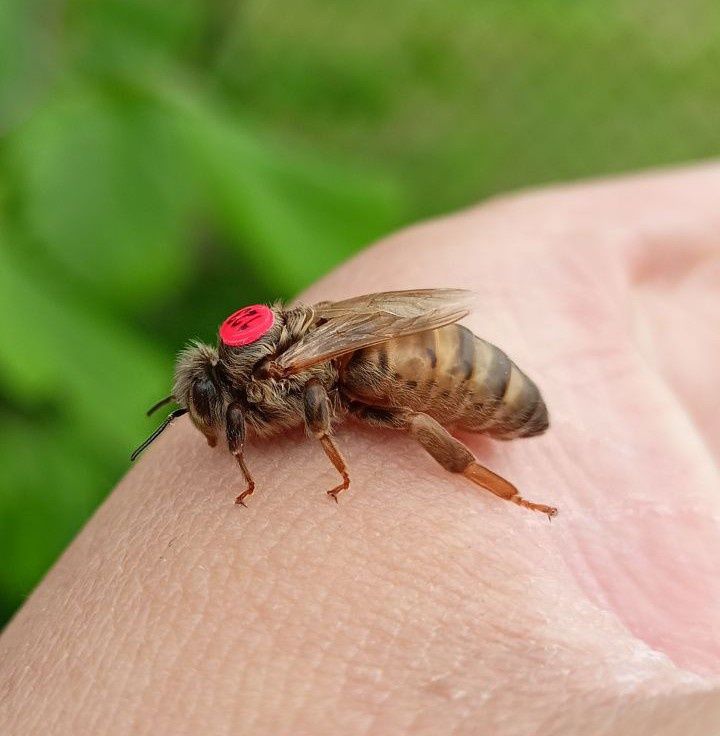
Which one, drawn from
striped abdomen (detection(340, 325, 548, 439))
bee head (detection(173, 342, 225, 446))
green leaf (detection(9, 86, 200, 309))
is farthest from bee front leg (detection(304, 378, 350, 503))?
green leaf (detection(9, 86, 200, 309))

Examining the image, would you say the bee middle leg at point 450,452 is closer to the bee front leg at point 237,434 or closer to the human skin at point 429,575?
the human skin at point 429,575

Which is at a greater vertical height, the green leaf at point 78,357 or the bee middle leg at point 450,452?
the green leaf at point 78,357

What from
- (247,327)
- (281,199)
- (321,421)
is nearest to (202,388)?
Result: (247,327)

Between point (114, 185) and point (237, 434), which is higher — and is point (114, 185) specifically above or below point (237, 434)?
above

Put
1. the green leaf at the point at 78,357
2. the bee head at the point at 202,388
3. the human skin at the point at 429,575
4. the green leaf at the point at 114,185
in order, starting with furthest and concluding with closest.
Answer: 1. the green leaf at the point at 114,185
2. the green leaf at the point at 78,357
3. the bee head at the point at 202,388
4. the human skin at the point at 429,575

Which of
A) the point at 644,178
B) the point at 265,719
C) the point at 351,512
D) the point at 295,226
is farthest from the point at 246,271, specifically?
the point at 265,719

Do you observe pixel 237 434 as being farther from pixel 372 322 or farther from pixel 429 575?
pixel 429 575

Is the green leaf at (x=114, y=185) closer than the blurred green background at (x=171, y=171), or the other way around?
the blurred green background at (x=171, y=171)

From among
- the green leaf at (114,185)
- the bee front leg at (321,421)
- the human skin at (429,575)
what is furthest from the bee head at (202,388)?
the green leaf at (114,185)
